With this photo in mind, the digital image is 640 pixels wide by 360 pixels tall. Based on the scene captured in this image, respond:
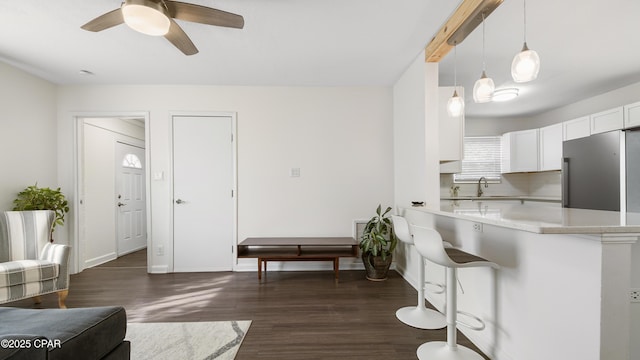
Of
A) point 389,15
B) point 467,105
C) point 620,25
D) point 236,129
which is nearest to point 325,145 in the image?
point 236,129

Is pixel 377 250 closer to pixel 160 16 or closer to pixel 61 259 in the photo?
pixel 160 16

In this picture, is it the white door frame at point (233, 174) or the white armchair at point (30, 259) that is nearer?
the white armchair at point (30, 259)

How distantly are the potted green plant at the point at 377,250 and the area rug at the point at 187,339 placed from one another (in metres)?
1.63

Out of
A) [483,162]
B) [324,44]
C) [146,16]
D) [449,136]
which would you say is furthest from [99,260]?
[483,162]

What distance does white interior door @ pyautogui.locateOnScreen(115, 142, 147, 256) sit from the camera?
14.7ft

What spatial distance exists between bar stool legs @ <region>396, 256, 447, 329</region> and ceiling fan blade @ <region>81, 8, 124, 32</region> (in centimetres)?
288

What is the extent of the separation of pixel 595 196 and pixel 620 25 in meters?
1.91

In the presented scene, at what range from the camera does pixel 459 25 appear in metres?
2.12

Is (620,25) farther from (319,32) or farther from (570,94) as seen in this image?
(319,32)

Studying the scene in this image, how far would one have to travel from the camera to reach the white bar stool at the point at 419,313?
7.09 feet

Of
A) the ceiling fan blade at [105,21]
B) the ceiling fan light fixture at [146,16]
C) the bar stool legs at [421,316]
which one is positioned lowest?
the bar stool legs at [421,316]

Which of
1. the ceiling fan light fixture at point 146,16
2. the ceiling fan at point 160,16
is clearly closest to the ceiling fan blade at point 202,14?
the ceiling fan at point 160,16

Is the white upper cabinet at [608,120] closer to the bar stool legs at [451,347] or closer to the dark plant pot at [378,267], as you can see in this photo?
the dark plant pot at [378,267]

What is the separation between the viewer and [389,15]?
7.15 ft
